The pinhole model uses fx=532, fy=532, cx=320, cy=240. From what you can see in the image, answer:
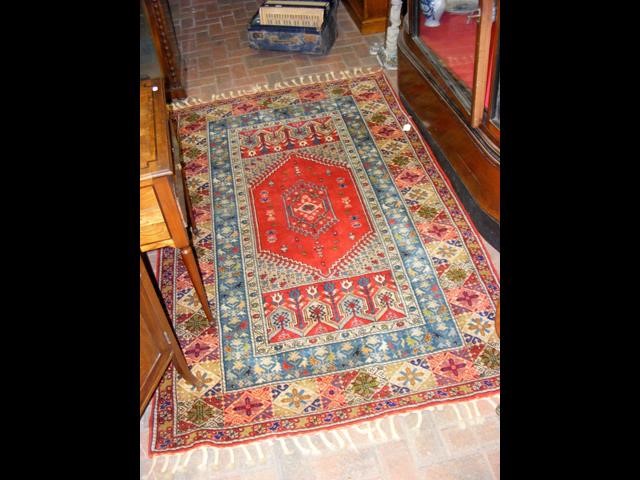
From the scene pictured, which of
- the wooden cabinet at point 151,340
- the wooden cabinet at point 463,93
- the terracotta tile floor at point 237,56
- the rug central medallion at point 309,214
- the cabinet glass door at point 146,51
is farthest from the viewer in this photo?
the terracotta tile floor at point 237,56

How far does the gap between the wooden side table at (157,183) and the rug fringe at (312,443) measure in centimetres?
88

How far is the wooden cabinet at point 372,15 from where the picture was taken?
5.38m

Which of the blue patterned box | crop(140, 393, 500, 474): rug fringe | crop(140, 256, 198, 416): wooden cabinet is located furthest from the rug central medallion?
the blue patterned box

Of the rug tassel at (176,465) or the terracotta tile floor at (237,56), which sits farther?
the terracotta tile floor at (237,56)

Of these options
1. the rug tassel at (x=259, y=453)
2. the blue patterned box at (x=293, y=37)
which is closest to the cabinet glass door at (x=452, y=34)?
the blue patterned box at (x=293, y=37)

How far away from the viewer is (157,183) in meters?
2.08

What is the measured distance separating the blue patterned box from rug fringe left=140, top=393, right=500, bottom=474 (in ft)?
12.5

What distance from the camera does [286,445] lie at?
8.00ft

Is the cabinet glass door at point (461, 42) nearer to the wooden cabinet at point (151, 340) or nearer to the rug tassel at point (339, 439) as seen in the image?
the rug tassel at point (339, 439)

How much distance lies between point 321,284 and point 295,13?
3.25 metres

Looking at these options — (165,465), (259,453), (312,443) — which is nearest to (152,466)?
(165,465)
